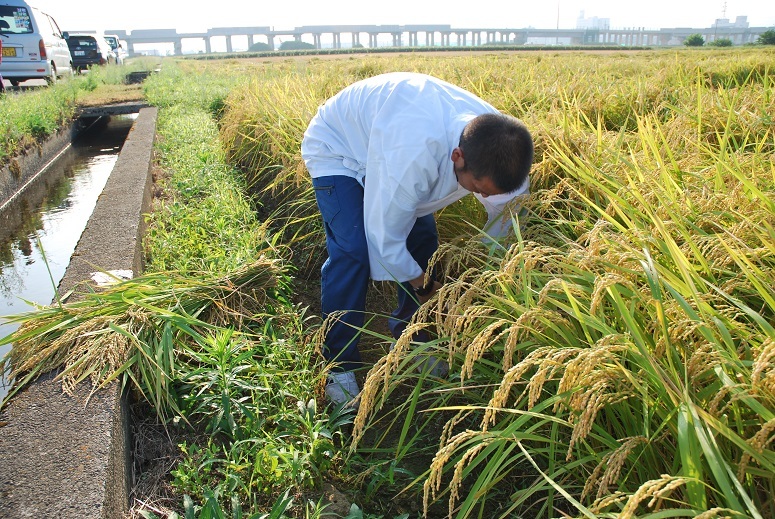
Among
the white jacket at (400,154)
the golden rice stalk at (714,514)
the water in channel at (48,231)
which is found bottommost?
the water in channel at (48,231)

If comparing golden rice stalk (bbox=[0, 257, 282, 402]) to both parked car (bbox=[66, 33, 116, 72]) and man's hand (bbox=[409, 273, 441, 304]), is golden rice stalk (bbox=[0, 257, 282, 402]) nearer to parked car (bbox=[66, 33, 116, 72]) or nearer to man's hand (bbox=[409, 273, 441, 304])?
man's hand (bbox=[409, 273, 441, 304])

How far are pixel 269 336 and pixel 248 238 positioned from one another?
1017 millimetres

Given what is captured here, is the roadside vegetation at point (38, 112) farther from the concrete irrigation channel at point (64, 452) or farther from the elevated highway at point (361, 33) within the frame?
the elevated highway at point (361, 33)

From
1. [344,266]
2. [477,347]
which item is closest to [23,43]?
[344,266]

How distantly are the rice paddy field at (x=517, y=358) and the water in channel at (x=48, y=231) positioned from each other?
0.63 m

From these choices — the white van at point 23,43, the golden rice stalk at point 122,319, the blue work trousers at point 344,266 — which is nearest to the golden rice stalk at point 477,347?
the blue work trousers at point 344,266

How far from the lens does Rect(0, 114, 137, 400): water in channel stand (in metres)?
3.62

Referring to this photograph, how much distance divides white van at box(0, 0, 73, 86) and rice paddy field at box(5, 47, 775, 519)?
32.4ft

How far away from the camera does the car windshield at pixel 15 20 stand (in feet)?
36.0

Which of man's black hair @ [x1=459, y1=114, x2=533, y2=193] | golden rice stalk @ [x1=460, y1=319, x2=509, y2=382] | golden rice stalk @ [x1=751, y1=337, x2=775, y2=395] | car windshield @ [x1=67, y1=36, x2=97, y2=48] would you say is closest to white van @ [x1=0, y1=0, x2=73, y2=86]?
car windshield @ [x1=67, y1=36, x2=97, y2=48]

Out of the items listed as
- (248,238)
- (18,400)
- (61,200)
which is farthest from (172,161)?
(18,400)

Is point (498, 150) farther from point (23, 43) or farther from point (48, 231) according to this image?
point (23, 43)

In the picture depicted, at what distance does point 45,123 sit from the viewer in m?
7.58

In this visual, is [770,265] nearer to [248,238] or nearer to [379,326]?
[379,326]
